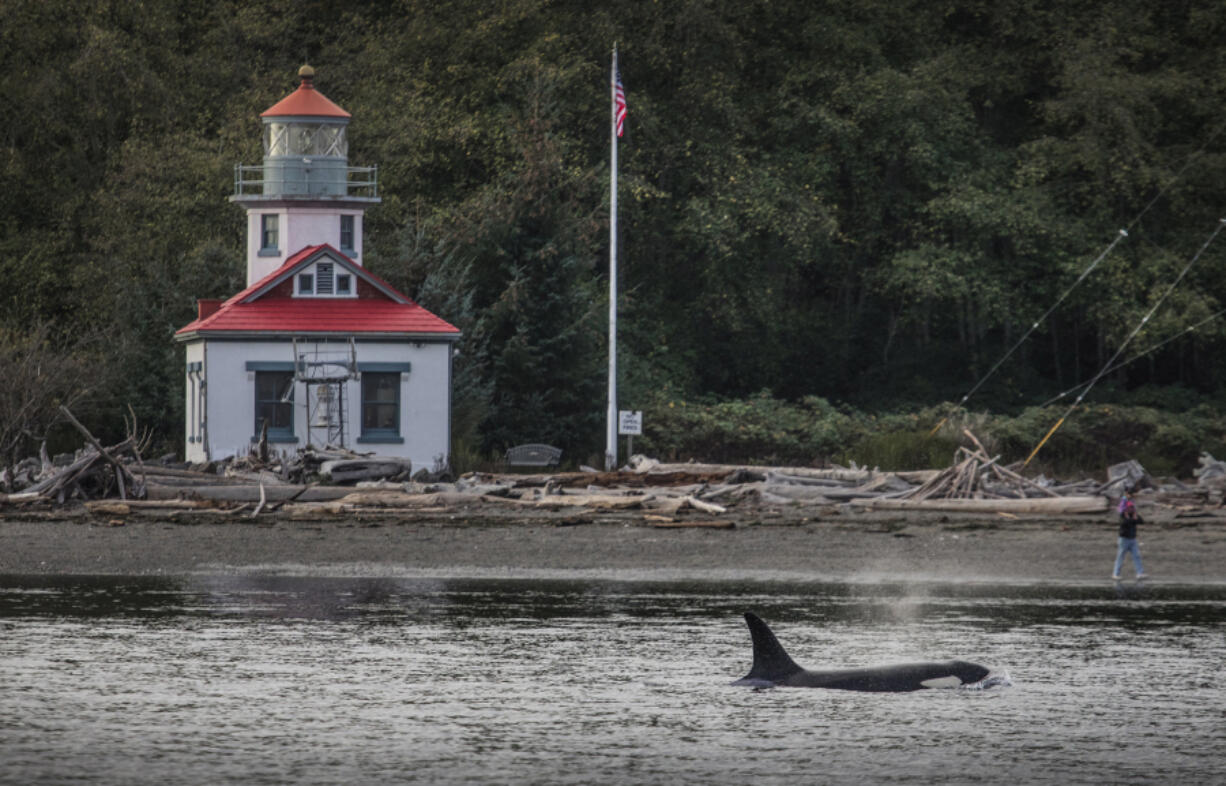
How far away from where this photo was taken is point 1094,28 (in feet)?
178

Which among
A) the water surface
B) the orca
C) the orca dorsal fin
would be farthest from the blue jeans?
the orca dorsal fin

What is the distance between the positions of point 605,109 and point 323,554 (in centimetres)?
2712

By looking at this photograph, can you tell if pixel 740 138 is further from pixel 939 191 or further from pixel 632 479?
pixel 632 479

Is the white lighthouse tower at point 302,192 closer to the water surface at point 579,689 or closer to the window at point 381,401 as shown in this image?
the window at point 381,401

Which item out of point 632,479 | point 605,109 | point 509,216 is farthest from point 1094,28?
point 632,479

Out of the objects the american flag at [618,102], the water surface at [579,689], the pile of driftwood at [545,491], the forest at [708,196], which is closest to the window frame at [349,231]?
the forest at [708,196]

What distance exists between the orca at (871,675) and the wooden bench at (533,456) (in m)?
26.5

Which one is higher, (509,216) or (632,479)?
(509,216)

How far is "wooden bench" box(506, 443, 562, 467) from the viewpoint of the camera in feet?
144

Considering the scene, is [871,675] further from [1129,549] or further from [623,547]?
[623,547]

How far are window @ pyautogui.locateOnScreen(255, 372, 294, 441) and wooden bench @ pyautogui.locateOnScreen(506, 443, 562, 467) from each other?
18.7 ft

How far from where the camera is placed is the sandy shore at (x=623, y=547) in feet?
91.7

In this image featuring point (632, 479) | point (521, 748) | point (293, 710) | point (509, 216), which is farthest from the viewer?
point (509, 216)

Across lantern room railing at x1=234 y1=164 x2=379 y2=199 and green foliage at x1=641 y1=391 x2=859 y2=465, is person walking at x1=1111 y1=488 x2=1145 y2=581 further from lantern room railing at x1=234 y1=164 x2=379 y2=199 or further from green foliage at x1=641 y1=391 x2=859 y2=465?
lantern room railing at x1=234 y1=164 x2=379 y2=199
